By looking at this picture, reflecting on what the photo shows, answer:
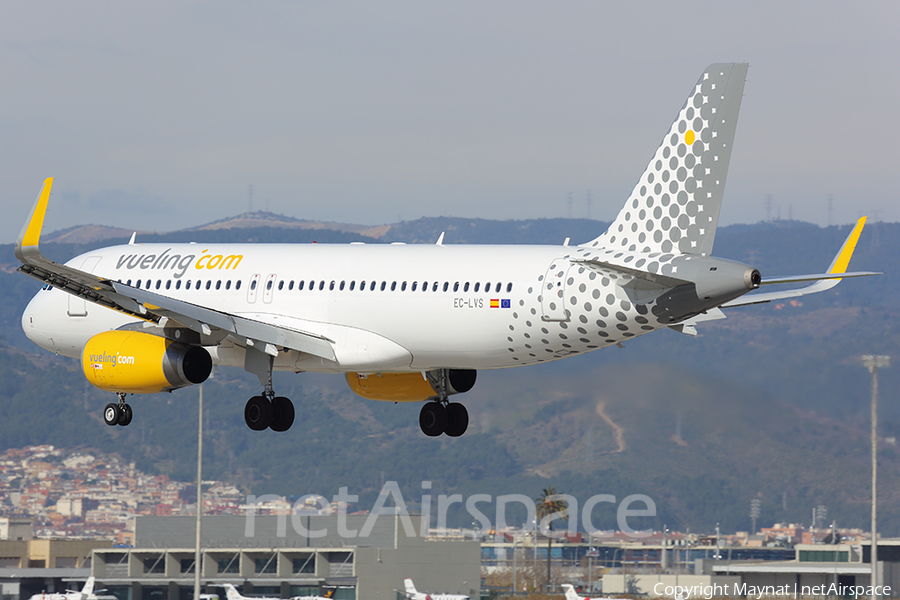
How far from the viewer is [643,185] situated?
119 ft

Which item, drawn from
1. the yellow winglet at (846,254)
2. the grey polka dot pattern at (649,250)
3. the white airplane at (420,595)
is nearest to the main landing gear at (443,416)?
the grey polka dot pattern at (649,250)

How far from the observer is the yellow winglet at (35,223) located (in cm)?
3250

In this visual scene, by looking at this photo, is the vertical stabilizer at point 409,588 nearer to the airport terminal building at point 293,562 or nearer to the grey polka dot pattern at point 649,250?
the airport terminal building at point 293,562

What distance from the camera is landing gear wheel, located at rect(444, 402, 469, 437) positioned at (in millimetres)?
43438

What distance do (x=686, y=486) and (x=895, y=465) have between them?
51.5 m

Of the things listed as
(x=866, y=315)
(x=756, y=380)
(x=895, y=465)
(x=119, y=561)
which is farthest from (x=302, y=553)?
(x=866, y=315)

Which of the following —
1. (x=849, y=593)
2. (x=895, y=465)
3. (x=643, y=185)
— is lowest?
(x=849, y=593)

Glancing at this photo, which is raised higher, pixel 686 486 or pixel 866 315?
pixel 866 315

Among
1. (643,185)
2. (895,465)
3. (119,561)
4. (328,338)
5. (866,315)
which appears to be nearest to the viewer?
(643,185)

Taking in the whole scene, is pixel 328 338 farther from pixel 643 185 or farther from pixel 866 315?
pixel 866 315

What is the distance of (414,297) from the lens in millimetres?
38781

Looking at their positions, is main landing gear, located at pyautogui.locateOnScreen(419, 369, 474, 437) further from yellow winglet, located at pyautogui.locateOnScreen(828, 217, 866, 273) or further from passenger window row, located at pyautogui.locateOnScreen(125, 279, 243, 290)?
yellow winglet, located at pyautogui.locateOnScreen(828, 217, 866, 273)

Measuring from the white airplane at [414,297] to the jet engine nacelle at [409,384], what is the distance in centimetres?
5

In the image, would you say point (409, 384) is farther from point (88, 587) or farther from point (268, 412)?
point (88, 587)
